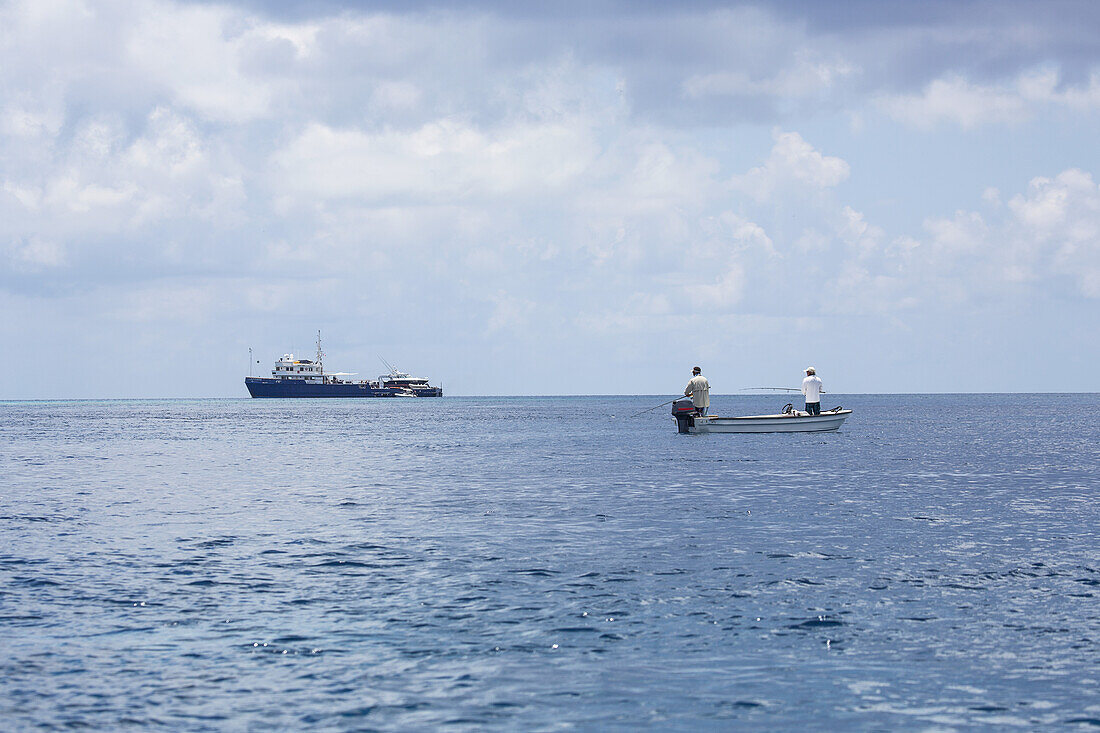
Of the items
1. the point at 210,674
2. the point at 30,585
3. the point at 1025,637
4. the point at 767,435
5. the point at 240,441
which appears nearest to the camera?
the point at 210,674

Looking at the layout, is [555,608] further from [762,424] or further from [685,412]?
[762,424]

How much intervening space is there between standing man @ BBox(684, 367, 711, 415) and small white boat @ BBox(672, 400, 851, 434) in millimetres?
626

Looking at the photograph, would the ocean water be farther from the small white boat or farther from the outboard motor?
the outboard motor

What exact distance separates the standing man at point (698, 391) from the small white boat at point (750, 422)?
2.05ft

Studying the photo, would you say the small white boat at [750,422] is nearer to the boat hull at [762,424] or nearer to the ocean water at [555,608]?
the boat hull at [762,424]

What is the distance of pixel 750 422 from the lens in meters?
62.3

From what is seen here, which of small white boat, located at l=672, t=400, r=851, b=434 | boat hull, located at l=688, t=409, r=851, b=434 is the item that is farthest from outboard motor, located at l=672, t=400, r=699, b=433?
boat hull, located at l=688, t=409, r=851, b=434

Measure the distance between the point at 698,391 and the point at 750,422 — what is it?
4.65 meters

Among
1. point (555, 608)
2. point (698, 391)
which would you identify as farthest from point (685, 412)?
point (555, 608)

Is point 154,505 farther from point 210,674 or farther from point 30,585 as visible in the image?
point 210,674

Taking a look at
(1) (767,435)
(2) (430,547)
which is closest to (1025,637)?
(2) (430,547)

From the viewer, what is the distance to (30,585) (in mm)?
17688

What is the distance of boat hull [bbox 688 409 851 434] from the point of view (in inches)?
2435

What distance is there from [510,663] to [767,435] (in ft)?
190
